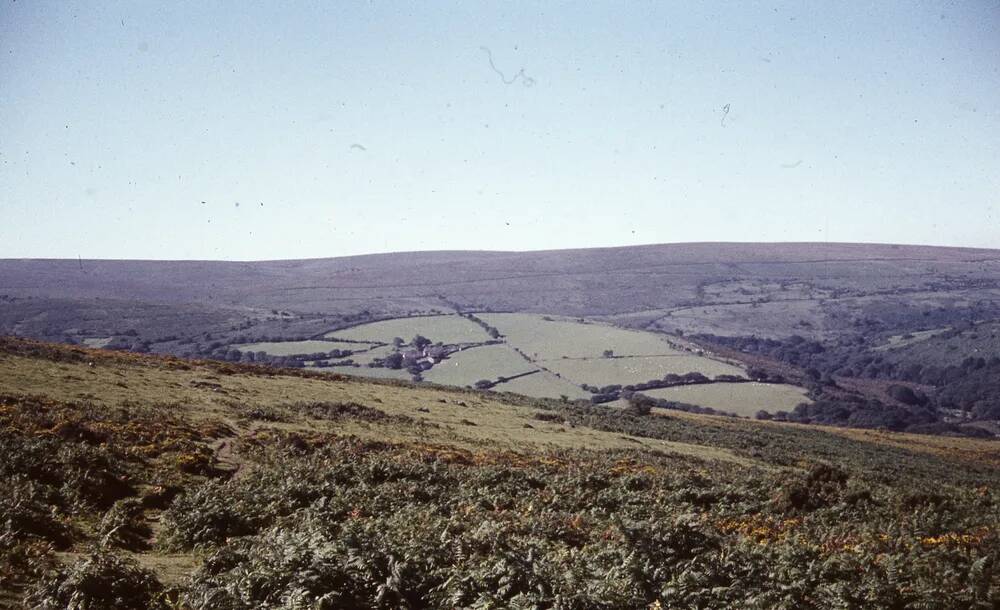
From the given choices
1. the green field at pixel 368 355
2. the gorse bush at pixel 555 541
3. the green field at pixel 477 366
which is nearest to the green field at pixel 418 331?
the green field at pixel 368 355

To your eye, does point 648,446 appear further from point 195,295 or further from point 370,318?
point 195,295

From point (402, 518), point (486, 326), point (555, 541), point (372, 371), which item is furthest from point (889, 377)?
point (402, 518)

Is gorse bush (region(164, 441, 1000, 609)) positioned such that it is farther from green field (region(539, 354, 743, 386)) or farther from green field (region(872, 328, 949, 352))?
green field (region(872, 328, 949, 352))

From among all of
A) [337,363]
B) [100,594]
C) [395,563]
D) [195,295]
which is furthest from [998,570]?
[195,295]

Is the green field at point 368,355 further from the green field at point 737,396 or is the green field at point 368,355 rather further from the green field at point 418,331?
the green field at point 737,396

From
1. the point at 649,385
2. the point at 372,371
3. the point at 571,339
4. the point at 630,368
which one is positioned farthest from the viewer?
the point at 571,339

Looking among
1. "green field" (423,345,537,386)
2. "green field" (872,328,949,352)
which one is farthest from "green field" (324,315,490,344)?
"green field" (872,328,949,352)

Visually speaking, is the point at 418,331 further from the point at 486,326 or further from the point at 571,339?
the point at 571,339
